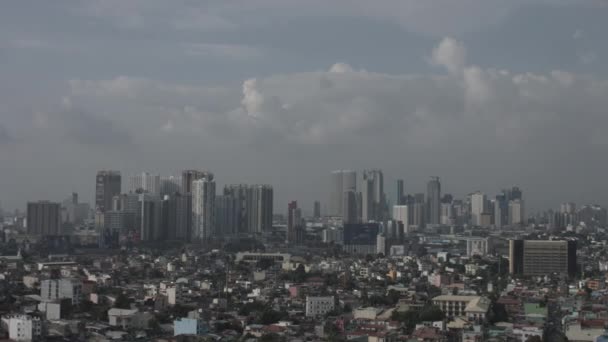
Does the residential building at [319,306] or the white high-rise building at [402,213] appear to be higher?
the white high-rise building at [402,213]

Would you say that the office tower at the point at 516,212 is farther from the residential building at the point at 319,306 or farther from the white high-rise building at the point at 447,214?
the residential building at the point at 319,306

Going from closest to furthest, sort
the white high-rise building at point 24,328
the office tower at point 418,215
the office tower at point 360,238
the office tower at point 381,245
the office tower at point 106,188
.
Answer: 1. the white high-rise building at point 24,328
2. the office tower at point 381,245
3. the office tower at point 360,238
4. the office tower at point 106,188
5. the office tower at point 418,215

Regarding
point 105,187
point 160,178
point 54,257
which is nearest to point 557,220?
point 160,178

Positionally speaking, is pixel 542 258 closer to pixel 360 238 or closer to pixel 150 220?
pixel 360 238

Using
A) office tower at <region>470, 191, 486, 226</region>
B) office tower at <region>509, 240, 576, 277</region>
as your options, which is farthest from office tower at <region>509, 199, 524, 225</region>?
office tower at <region>509, 240, 576, 277</region>

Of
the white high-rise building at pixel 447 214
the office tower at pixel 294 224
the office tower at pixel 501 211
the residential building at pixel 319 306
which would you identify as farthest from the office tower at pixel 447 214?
the residential building at pixel 319 306

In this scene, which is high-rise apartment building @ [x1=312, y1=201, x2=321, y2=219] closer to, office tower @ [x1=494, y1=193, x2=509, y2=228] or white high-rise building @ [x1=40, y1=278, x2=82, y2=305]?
office tower @ [x1=494, y1=193, x2=509, y2=228]
